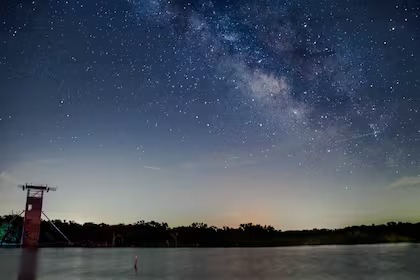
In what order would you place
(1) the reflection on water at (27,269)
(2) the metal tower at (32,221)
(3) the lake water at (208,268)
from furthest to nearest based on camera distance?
(2) the metal tower at (32,221), (3) the lake water at (208,268), (1) the reflection on water at (27,269)

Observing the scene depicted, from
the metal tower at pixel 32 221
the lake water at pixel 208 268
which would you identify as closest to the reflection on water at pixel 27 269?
the lake water at pixel 208 268

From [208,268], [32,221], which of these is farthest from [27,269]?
[32,221]

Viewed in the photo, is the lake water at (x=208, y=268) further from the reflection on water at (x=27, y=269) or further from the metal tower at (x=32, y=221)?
the metal tower at (x=32, y=221)

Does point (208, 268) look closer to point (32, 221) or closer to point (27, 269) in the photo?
point (27, 269)

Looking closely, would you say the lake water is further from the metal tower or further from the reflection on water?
the metal tower

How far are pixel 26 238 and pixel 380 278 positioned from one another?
121 metres

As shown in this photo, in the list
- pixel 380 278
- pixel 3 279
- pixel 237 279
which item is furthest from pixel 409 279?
pixel 3 279

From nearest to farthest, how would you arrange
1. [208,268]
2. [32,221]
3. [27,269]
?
[27,269]
[208,268]
[32,221]

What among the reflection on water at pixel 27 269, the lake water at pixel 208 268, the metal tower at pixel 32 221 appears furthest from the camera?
the metal tower at pixel 32 221

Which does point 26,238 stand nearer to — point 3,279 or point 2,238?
point 2,238

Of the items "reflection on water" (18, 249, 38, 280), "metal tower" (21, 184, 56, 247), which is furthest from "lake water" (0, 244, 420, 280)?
"metal tower" (21, 184, 56, 247)

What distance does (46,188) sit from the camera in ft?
512

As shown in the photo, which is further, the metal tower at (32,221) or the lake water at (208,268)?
the metal tower at (32,221)

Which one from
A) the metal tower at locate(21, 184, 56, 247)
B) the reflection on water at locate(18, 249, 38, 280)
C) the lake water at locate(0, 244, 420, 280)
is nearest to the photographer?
the reflection on water at locate(18, 249, 38, 280)
